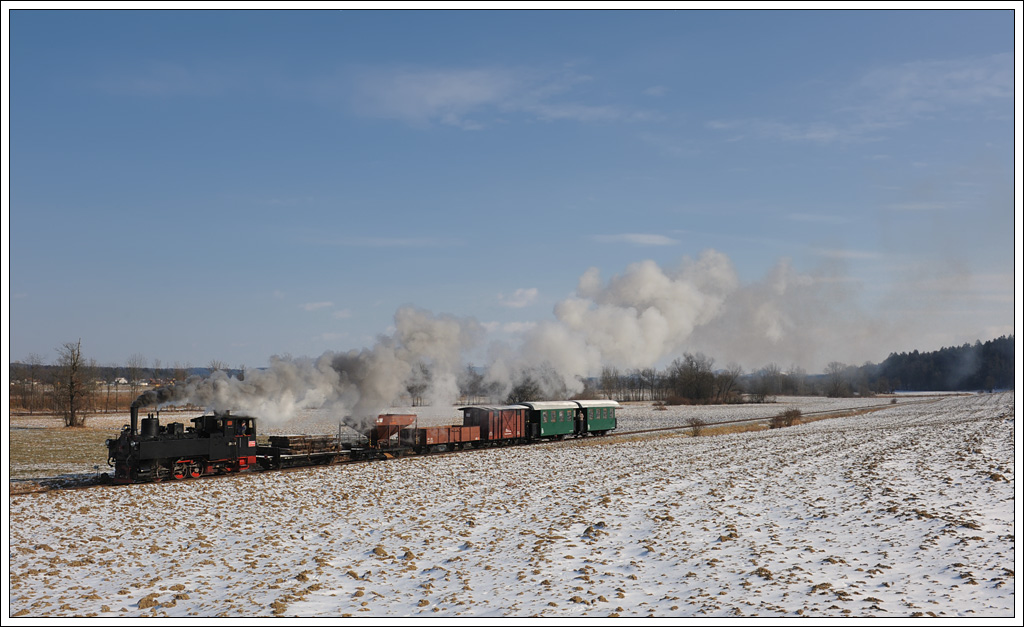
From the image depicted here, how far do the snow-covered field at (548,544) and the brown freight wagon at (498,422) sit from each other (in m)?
16.3

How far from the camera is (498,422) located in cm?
4512

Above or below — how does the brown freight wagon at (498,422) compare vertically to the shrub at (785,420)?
above

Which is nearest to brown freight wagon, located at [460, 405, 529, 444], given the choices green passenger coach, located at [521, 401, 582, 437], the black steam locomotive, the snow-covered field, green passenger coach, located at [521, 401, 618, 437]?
green passenger coach, located at [521, 401, 582, 437]

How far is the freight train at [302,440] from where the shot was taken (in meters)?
28.5

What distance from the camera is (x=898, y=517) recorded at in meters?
16.8

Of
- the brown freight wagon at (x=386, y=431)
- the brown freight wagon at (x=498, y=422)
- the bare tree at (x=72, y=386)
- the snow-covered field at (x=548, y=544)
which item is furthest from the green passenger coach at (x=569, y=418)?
the bare tree at (x=72, y=386)

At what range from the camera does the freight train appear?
1123 inches

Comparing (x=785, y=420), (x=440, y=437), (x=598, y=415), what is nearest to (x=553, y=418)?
(x=598, y=415)

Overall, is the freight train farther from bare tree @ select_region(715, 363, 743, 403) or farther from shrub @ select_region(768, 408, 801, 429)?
bare tree @ select_region(715, 363, 743, 403)

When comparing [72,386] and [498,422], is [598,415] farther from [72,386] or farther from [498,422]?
[72,386]

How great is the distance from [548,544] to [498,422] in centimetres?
2912

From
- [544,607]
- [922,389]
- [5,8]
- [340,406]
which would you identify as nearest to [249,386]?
[340,406]

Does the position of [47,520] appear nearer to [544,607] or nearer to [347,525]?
[347,525]

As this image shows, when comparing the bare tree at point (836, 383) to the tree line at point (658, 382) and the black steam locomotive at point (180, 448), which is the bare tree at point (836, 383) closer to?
the tree line at point (658, 382)
